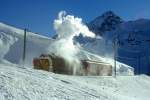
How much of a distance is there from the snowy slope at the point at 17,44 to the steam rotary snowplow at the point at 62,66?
597 inches

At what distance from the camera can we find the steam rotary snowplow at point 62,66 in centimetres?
4338

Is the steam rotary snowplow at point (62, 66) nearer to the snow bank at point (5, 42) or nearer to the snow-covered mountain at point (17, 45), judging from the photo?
the snow-covered mountain at point (17, 45)

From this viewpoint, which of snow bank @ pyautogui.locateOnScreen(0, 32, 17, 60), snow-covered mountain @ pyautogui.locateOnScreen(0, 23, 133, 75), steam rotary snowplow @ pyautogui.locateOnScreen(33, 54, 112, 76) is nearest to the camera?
steam rotary snowplow @ pyautogui.locateOnScreen(33, 54, 112, 76)

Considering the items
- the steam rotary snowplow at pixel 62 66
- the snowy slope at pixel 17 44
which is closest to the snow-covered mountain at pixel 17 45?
the snowy slope at pixel 17 44

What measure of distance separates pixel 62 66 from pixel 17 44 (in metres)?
27.7

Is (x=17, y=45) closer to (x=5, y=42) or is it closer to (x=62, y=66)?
(x=5, y=42)

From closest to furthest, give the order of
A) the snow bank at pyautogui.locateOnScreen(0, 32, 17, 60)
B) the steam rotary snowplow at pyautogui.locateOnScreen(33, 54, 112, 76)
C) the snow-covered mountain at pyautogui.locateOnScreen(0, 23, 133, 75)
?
the steam rotary snowplow at pyautogui.locateOnScreen(33, 54, 112, 76), the snow-covered mountain at pyautogui.locateOnScreen(0, 23, 133, 75), the snow bank at pyautogui.locateOnScreen(0, 32, 17, 60)

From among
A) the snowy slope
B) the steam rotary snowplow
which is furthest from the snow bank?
the steam rotary snowplow

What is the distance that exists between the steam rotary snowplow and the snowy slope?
15153mm

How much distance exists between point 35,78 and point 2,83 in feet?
11.6

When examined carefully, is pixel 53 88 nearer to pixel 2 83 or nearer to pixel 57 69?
pixel 2 83

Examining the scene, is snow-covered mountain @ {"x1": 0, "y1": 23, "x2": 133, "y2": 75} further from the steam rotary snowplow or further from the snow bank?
the steam rotary snowplow

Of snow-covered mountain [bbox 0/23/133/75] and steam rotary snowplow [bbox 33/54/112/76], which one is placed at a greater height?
snow-covered mountain [bbox 0/23/133/75]

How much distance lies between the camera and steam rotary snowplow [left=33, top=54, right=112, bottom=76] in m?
43.4
